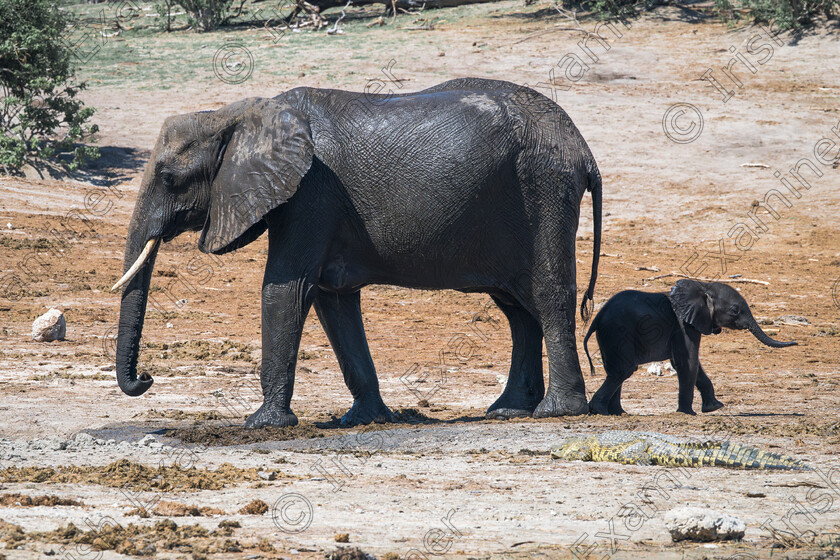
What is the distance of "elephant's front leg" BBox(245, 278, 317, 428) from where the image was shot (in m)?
8.80

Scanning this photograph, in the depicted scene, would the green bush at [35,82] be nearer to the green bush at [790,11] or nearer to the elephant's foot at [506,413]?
the elephant's foot at [506,413]

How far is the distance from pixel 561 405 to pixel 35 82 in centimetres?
1553

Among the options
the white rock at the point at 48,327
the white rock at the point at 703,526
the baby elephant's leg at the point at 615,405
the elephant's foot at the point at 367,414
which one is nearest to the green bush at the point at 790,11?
the baby elephant's leg at the point at 615,405

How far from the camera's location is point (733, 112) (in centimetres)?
2458

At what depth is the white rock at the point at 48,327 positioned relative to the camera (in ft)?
41.8

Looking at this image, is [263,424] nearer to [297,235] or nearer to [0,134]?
[297,235]

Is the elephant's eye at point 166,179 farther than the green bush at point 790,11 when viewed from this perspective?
No

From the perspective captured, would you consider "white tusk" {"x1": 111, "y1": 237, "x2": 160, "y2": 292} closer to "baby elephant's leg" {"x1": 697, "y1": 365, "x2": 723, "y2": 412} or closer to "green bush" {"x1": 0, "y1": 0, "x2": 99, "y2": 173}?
"baby elephant's leg" {"x1": 697, "y1": 365, "x2": 723, "y2": 412}

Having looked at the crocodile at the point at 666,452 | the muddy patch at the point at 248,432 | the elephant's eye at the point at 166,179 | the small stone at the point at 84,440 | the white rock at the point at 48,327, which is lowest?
the white rock at the point at 48,327

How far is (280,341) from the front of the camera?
8.87 m

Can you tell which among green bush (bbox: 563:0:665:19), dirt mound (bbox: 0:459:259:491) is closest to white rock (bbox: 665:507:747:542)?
dirt mound (bbox: 0:459:259:491)

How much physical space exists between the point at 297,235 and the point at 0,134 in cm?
1399

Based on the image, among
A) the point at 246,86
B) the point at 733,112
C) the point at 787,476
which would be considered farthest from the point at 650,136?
the point at 787,476

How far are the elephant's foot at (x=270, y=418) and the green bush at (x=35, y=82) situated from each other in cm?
1385
